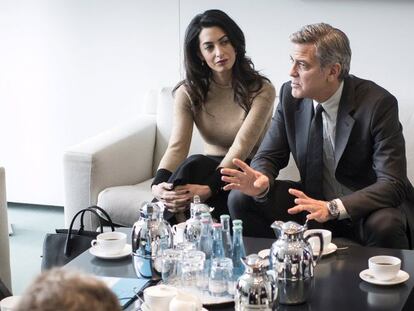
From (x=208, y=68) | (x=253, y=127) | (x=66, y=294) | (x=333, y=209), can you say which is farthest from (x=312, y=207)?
(x=66, y=294)

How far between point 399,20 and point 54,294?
2787 mm

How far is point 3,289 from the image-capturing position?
2156 mm

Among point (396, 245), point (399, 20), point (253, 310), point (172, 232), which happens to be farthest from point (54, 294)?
point (399, 20)

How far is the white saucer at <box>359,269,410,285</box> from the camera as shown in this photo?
201 centimetres

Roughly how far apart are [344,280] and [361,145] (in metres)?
0.77

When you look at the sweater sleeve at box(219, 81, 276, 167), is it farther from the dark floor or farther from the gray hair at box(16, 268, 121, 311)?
the gray hair at box(16, 268, 121, 311)

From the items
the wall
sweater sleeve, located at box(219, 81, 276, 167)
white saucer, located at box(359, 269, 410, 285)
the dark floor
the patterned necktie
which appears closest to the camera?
white saucer, located at box(359, 269, 410, 285)

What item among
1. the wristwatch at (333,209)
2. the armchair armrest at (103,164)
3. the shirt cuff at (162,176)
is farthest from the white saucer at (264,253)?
the armchair armrest at (103,164)

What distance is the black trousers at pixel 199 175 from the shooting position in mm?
2949

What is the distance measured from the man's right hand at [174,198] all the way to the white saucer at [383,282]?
98cm


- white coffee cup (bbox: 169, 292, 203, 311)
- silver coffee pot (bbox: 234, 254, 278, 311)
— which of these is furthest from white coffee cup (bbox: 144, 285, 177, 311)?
silver coffee pot (bbox: 234, 254, 278, 311)

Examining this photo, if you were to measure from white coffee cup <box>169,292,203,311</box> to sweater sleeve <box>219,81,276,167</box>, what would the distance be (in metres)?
1.28

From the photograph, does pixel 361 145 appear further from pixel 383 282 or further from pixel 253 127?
pixel 383 282

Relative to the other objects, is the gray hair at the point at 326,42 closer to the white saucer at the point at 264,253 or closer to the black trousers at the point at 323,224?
the black trousers at the point at 323,224
